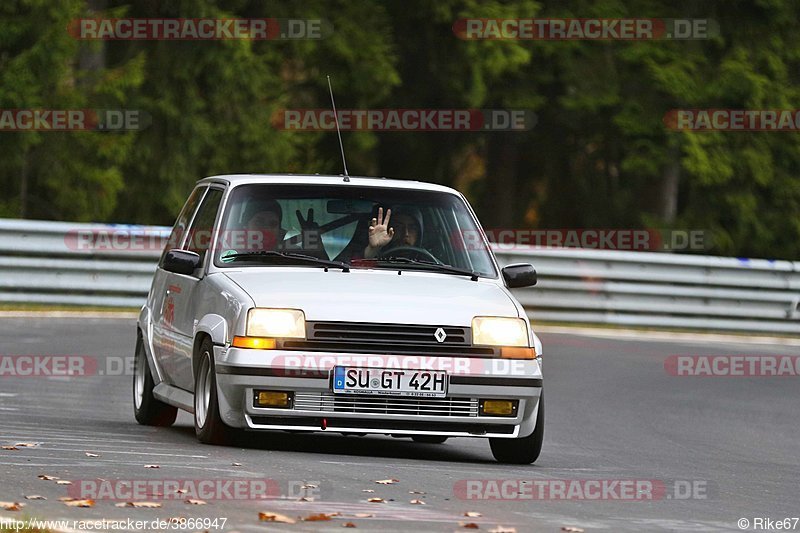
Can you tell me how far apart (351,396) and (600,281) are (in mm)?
15747

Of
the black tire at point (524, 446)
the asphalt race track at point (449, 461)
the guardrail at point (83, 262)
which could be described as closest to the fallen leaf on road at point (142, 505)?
the asphalt race track at point (449, 461)

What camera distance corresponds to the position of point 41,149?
29.9m

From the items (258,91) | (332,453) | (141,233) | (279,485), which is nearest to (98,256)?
(141,233)

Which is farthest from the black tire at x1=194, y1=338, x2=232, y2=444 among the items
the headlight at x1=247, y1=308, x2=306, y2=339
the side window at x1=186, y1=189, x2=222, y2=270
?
the side window at x1=186, y1=189, x2=222, y2=270

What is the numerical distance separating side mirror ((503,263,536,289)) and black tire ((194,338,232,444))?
1.95 m

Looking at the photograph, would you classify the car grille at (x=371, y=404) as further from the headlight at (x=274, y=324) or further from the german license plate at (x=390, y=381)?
the headlight at (x=274, y=324)

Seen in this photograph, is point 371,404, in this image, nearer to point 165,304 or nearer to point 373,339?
point 373,339

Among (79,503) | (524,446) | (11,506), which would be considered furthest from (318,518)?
(524,446)

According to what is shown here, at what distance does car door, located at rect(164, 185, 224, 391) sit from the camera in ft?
38.1

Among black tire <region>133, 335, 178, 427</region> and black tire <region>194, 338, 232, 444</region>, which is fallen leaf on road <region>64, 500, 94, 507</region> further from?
black tire <region>133, 335, 178, 427</region>

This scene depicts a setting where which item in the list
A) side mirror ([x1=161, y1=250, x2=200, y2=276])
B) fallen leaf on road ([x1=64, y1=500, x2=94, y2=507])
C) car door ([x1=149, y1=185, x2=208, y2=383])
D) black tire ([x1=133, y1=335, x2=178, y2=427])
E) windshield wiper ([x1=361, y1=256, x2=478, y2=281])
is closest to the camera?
fallen leaf on road ([x1=64, y1=500, x2=94, y2=507])

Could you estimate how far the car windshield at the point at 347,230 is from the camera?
11.6 m

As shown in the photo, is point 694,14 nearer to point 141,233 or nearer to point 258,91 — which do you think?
point 258,91

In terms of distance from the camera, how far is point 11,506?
798 cm
